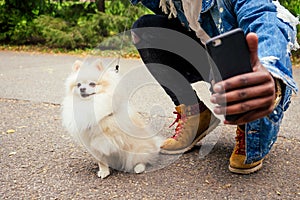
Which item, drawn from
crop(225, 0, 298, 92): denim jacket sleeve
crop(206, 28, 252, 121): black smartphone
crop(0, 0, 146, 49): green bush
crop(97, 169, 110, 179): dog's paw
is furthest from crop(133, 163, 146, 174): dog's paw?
crop(0, 0, 146, 49): green bush

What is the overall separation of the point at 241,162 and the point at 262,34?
2.59ft

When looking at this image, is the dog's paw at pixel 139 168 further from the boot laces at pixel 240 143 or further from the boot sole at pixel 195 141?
the boot laces at pixel 240 143

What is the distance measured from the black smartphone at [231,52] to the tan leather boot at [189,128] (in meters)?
1.20

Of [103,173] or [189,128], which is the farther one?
[189,128]

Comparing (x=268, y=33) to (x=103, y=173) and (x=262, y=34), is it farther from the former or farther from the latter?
(x=103, y=173)

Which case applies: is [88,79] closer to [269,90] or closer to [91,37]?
[269,90]

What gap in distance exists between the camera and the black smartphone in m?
0.85

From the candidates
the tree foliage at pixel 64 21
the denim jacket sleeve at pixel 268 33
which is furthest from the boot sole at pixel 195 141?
the tree foliage at pixel 64 21

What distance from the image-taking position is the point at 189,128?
209cm

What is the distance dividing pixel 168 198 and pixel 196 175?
0.81 ft

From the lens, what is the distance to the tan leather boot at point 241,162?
1.79 meters

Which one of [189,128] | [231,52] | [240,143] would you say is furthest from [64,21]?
[231,52]

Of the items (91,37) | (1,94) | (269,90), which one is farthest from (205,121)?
(91,37)

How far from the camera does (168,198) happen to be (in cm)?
161
